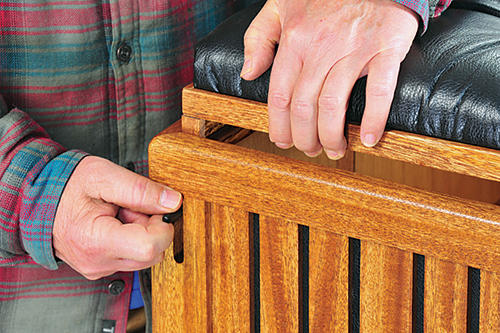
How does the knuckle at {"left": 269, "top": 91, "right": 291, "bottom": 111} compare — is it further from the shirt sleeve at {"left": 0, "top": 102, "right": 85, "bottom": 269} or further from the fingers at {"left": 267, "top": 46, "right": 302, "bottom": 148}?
the shirt sleeve at {"left": 0, "top": 102, "right": 85, "bottom": 269}

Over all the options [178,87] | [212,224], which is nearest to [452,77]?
[212,224]

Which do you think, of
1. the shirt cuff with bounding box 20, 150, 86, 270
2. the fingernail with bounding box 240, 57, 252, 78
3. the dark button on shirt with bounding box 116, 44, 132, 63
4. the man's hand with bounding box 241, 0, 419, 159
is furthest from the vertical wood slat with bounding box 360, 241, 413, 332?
the dark button on shirt with bounding box 116, 44, 132, 63

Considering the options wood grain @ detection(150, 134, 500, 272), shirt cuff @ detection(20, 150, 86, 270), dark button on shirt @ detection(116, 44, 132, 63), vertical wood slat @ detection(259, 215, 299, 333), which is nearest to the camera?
wood grain @ detection(150, 134, 500, 272)

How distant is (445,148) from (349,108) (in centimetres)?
10

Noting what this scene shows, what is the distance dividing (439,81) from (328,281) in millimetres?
225

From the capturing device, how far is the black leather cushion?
503 millimetres

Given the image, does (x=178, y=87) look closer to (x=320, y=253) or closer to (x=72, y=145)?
(x=72, y=145)

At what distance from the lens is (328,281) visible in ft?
1.92

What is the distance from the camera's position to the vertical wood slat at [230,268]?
0.63 metres

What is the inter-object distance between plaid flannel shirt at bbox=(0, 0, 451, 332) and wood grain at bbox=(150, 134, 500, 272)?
0.18 meters

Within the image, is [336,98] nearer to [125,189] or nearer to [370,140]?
[370,140]

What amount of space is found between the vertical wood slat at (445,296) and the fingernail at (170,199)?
0.91 feet

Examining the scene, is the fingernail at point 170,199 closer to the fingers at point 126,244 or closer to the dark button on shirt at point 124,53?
the fingers at point 126,244

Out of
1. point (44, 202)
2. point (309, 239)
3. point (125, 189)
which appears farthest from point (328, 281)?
point (44, 202)
